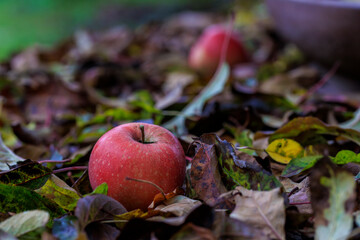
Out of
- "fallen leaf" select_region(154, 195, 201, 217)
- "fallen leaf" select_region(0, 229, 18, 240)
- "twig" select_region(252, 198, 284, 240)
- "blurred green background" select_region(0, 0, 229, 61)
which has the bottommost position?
"blurred green background" select_region(0, 0, 229, 61)

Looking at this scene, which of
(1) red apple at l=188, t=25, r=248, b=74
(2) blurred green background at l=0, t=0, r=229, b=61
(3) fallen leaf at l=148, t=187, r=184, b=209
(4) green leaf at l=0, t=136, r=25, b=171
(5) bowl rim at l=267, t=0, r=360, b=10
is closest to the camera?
(3) fallen leaf at l=148, t=187, r=184, b=209

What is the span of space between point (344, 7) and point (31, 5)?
2.24m

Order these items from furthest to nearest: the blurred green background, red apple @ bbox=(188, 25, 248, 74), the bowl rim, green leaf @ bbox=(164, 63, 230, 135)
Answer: the blurred green background < red apple @ bbox=(188, 25, 248, 74) < the bowl rim < green leaf @ bbox=(164, 63, 230, 135)

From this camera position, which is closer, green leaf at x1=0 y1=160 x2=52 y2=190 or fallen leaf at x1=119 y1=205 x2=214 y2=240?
fallen leaf at x1=119 y1=205 x2=214 y2=240

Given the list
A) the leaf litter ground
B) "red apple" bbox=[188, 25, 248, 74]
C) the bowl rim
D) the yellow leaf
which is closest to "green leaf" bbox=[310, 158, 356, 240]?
the leaf litter ground

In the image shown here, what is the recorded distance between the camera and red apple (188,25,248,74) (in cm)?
162

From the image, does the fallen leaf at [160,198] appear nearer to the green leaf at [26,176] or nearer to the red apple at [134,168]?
the red apple at [134,168]

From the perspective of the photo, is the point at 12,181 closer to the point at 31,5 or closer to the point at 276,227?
the point at 276,227

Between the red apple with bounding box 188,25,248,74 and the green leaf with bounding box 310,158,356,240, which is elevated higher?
the green leaf with bounding box 310,158,356,240

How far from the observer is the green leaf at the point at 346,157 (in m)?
0.63

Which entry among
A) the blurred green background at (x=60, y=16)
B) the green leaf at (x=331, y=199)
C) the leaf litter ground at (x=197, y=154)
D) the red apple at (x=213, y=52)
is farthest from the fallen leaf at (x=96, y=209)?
the blurred green background at (x=60, y=16)

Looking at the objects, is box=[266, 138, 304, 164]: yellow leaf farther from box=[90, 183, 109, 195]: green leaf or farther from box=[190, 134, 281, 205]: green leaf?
box=[90, 183, 109, 195]: green leaf

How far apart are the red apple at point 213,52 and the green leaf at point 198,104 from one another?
18.1 inches

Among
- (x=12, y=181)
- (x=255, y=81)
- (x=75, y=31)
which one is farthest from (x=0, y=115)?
(x=75, y=31)
